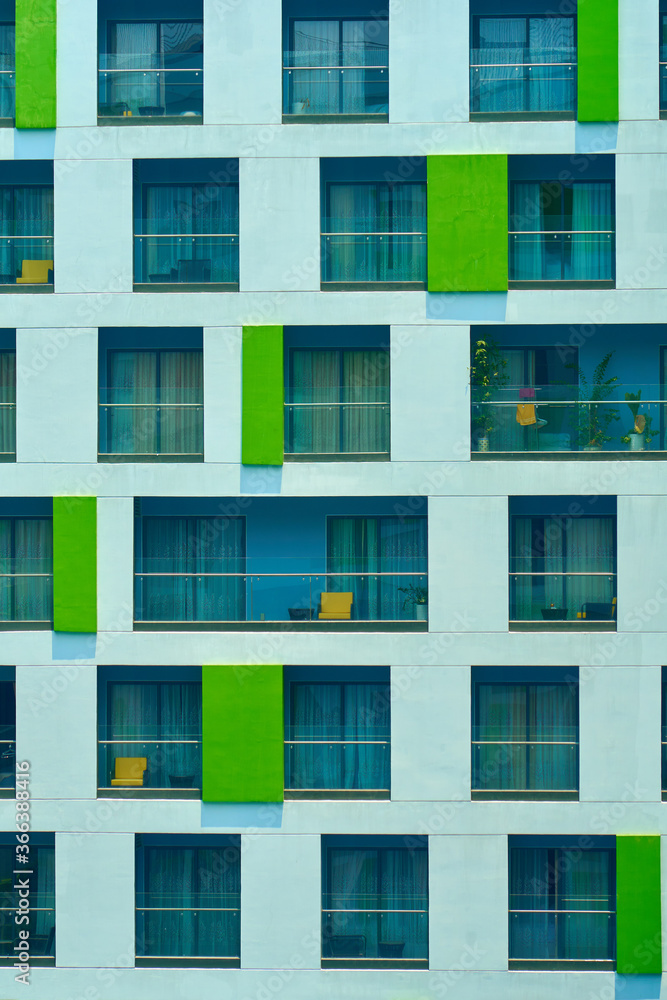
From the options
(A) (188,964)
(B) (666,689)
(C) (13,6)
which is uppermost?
(C) (13,6)

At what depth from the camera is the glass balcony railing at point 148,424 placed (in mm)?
17203

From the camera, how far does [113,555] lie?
1695 cm

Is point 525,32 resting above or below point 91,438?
above

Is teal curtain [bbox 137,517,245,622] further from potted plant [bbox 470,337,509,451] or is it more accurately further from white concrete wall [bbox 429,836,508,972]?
white concrete wall [bbox 429,836,508,972]

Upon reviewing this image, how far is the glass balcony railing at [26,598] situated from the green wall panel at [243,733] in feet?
10.2

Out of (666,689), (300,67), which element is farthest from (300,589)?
(300,67)

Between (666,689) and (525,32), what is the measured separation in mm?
12034

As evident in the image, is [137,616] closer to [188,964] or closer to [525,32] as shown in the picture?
[188,964]

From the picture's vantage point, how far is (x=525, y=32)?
17891 mm

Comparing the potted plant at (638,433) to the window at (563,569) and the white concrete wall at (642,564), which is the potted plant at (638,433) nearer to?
the white concrete wall at (642,564)

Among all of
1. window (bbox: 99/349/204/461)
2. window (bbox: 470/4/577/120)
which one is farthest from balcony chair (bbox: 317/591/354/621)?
window (bbox: 470/4/577/120)

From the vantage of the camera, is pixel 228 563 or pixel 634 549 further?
pixel 228 563

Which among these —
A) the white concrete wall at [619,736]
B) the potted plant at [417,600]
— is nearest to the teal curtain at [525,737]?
the white concrete wall at [619,736]

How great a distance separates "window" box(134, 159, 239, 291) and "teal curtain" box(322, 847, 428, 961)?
1031 centimetres
